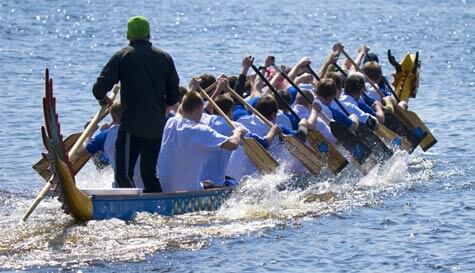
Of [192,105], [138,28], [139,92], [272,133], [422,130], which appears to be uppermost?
[138,28]

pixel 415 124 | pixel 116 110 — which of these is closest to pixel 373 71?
pixel 415 124

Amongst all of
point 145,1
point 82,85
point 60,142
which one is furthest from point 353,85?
point 145,1

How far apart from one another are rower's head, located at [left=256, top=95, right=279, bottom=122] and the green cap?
7.75 ft

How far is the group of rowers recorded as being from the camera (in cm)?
1270

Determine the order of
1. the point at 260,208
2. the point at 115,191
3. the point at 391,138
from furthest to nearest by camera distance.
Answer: the point at 391,138, the point at 260,208, the point at 115,191

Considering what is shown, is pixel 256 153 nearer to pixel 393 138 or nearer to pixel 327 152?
pixel 327 152

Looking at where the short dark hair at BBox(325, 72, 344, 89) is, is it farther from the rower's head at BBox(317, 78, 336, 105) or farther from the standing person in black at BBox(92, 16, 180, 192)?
the standing person in black at BBox(92, 16, 180, 192)

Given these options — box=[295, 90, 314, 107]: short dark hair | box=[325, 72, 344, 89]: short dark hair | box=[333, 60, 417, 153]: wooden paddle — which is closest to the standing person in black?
box=[295, 90, 314, 107]: short dark hair

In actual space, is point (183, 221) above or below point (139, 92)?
below

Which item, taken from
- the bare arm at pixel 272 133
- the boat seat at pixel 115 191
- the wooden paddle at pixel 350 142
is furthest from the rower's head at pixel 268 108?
the boat seat at pixel 115 191

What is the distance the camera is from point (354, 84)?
16875mm

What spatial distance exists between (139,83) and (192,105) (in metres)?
0.55

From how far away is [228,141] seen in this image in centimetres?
1284

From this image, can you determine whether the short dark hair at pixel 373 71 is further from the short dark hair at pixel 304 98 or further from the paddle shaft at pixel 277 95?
the paddle shaft at pixel 277 95
